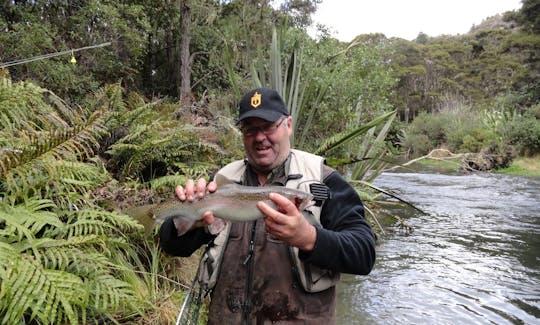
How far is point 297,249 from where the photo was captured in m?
2.40

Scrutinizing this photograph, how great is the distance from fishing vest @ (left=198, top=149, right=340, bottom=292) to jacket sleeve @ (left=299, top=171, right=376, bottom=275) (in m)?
0.08

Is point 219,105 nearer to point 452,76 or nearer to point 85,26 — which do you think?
point 85,26

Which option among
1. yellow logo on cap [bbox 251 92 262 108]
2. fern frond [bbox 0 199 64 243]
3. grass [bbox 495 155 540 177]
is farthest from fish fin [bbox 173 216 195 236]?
grass [bbox 495 155 540 177]

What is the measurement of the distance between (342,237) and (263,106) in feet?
3.01

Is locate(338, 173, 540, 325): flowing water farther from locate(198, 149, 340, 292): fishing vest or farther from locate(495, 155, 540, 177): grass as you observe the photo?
locate(495, 155, 540, 177): grass

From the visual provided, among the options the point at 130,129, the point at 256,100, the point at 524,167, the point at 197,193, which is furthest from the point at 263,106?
the point at 524,167

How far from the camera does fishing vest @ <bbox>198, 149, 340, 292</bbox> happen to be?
7.90ft

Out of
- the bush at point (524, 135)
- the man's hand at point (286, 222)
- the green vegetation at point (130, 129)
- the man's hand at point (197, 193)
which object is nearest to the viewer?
the man's hand at point (286, 222)

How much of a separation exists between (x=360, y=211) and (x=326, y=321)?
2.21ft

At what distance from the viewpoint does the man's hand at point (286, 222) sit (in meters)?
1.98

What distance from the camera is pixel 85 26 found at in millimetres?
12078

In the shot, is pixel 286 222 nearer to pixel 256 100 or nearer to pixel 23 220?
pixel 256 100

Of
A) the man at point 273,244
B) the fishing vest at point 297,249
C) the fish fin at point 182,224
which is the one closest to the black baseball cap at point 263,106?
the man at point 273,244

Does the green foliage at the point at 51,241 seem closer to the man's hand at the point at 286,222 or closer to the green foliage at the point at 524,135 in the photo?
the man's hand at the point at 286,222
